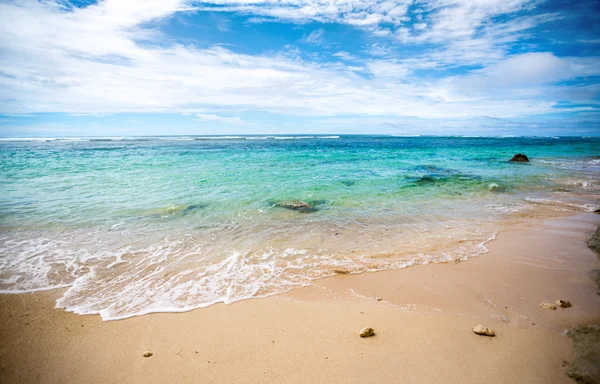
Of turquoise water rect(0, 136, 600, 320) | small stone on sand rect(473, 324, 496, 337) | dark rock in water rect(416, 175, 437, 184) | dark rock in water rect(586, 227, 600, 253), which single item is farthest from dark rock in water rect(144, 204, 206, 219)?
dark rock in water rect(416, 175, 437, 184)

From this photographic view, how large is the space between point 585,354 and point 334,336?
285 cm

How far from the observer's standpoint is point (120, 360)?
10.7 ft

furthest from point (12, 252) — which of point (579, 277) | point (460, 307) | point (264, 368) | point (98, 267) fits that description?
point (579, 277)

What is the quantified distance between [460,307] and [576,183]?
667 inches

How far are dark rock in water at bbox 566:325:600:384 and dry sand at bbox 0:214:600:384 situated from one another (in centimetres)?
12

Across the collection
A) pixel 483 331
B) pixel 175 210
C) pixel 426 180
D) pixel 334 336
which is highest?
pixel 426 180

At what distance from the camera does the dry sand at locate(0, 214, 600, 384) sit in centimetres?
305

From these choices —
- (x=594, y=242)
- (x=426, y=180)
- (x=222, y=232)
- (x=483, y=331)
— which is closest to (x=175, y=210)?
(x=222, y=232)

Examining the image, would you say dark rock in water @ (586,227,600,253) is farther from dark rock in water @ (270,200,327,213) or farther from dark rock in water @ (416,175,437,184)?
dark rock in water @ (416,175,437,184)

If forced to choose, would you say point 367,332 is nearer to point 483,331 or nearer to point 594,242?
point 483,331

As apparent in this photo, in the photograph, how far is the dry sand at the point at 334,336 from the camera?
10.0ft

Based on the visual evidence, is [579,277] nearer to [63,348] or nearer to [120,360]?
[120,360]

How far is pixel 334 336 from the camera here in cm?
361

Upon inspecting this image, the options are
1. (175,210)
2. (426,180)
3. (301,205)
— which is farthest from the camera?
(426,180)
